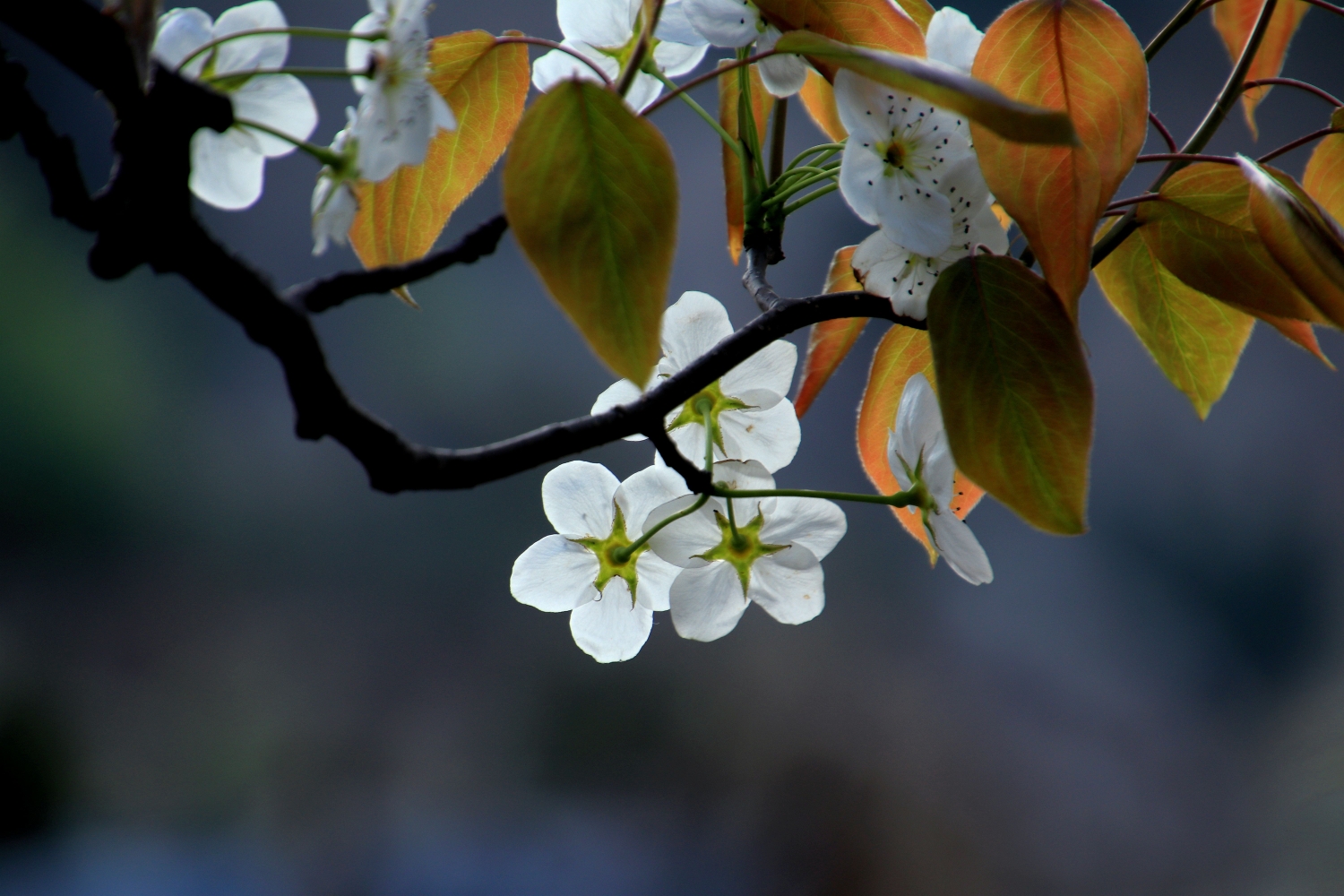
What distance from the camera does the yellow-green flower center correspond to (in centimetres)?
35

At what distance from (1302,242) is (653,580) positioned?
26 centimetres

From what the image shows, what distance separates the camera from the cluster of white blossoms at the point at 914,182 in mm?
286

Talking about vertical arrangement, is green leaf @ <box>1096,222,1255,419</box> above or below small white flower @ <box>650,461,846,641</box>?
above

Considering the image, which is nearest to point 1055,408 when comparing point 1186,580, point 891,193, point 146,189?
point 891,193

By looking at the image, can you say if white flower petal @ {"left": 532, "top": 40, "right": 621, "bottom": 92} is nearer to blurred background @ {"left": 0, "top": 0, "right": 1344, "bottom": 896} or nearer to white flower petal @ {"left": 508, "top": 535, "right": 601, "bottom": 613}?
white flower petal @ {"left": 508, "top": 535, "right": 601, "bottom": 613}

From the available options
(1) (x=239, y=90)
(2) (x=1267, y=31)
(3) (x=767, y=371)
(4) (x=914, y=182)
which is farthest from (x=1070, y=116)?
(2) (x=1267, y=31)

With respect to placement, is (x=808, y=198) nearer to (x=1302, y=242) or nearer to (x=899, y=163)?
(x=899, y=163)

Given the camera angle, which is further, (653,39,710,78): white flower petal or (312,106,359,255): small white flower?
(653,39,710,78): white flower petal

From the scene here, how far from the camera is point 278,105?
27cm

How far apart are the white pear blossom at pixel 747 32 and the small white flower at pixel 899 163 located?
0.03 metres

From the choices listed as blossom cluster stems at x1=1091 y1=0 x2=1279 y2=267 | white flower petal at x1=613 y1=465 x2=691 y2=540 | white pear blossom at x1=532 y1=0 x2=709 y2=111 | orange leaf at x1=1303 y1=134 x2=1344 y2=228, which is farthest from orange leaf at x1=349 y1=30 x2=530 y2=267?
orange leaf at x1=1303 y1=134 x2=1344 y2=228

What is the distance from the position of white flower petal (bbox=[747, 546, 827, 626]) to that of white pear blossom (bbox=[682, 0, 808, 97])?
6.7 inches

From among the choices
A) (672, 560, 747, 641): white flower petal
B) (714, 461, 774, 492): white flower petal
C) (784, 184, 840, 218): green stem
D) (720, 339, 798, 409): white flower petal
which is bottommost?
(672, 560, 747, 641): white flower petal

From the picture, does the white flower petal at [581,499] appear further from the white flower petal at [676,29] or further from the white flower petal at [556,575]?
the white flower petal at [676,29]
